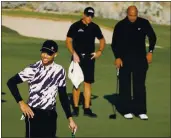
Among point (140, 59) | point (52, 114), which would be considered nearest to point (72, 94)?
point (140, 59)

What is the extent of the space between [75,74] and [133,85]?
1.04m

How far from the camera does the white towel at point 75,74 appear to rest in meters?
11.2

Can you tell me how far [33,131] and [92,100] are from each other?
3829 mm

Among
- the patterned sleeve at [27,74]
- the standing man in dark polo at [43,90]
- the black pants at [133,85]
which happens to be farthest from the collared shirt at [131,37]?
the patterned sleeve at [27,74]

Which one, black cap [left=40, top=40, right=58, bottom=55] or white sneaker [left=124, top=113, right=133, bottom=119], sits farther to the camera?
white sneaker [left=124, top=113, right=133, bottom=119]

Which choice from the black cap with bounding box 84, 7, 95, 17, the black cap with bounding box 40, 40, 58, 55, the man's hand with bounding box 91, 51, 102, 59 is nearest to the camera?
the black cap with bounding box 40, 40, 58, 55

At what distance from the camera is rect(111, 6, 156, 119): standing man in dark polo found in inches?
439

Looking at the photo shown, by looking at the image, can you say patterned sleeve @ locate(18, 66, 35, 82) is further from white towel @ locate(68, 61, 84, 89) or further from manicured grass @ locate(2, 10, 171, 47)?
manicured grass @ locate(2, 10, 171, 47)

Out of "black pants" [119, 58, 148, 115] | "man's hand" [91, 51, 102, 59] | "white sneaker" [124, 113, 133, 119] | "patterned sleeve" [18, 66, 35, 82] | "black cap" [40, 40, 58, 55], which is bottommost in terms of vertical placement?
"white sneaker" [124, 113, 133, 119]

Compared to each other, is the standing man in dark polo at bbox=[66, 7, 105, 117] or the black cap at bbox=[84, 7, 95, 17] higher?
the black cap at bbox=[84, 7, 95, 17]

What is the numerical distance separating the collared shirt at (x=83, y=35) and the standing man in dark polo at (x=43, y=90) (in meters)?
2.81

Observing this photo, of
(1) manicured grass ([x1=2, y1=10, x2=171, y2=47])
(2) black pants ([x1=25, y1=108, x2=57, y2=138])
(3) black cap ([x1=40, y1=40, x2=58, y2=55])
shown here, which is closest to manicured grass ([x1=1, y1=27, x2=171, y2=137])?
(1) manicured grass ([x1=2, y1=10, x2=171, y2=47])

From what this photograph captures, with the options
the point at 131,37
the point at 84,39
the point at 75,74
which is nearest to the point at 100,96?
the point at 75,74

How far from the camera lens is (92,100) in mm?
12109
